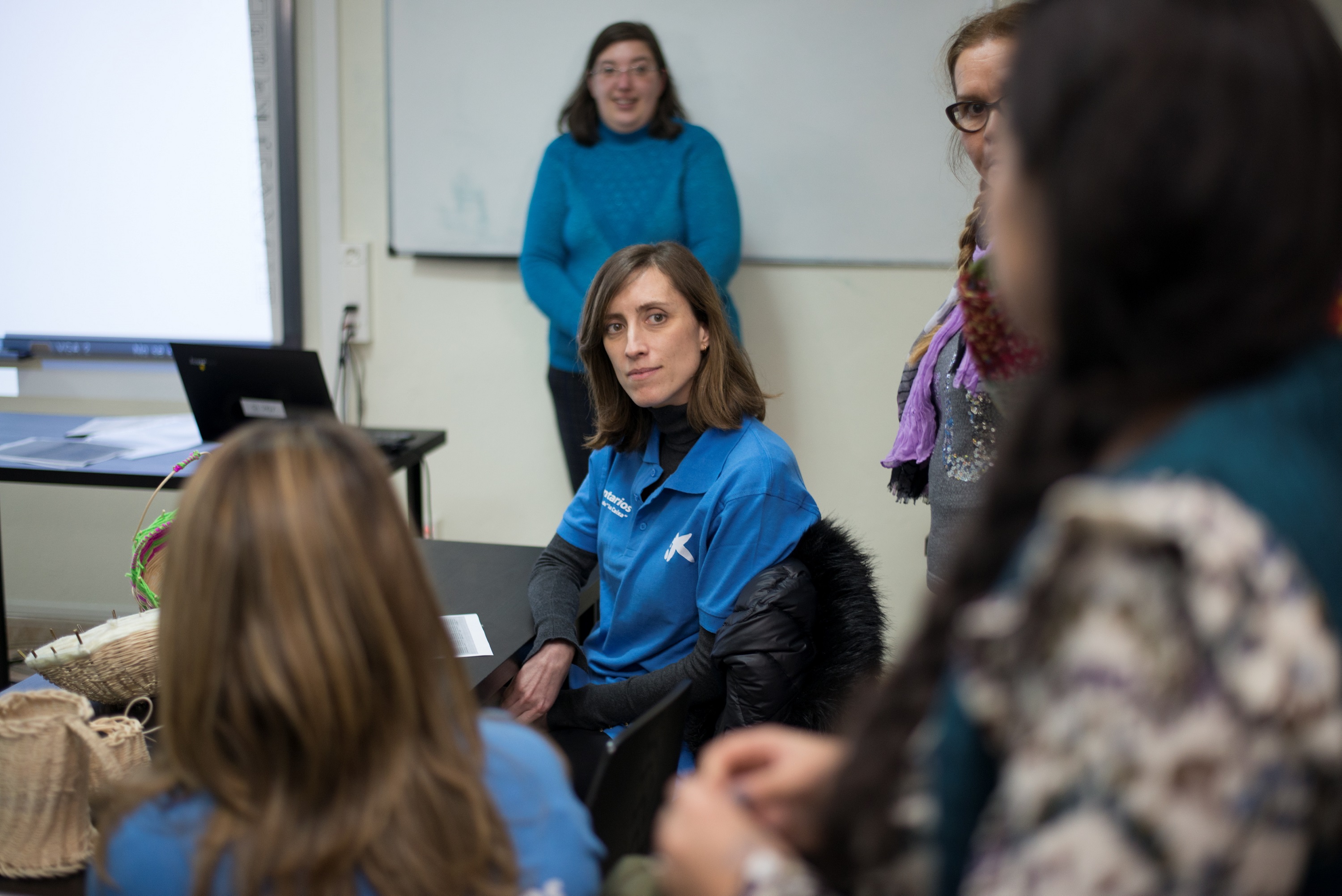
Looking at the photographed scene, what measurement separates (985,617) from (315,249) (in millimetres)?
3333

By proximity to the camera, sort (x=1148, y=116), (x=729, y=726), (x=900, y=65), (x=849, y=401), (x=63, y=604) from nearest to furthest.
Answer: (x=1148, y=116), (x=729, y=726), (x=900, y=65), (x=849, y=401), (x=63, y=604)

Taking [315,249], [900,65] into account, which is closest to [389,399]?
[315,249]

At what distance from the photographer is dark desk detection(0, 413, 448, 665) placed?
7.40 feet

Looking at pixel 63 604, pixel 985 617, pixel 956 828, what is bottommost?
pixel 63 604

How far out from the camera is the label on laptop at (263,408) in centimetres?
242

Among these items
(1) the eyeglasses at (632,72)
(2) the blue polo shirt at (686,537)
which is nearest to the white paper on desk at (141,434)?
(2) the blue polo shirt at (686,537)

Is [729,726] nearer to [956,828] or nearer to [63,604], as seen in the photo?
[956,828]

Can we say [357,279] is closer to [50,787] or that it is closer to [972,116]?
[972,116]

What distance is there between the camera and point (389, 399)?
3.50 meters

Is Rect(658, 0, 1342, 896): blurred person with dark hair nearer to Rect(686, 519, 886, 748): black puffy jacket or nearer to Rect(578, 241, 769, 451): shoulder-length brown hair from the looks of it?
Rect(686, 519, 886, 748): black puffy jacket

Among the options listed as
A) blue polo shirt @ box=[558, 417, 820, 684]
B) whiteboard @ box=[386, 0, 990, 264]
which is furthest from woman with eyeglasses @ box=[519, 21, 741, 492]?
blue polo shirt @ box=[558, 417, 820, 684]

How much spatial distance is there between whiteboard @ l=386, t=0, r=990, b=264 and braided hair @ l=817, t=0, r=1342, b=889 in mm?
2765

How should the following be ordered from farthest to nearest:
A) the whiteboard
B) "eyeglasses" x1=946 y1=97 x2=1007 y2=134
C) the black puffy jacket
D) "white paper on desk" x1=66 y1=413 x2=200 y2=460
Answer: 1. the whiteboard
2. "white paper on desk" x1=66 y1=413 x2=200 y2=460
3. "eyeglasses" x1=946 y1=97 x2=1007 y2=134
4. the black puffy jacket

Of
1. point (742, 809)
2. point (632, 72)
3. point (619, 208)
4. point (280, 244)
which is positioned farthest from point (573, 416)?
point (742, 809)
